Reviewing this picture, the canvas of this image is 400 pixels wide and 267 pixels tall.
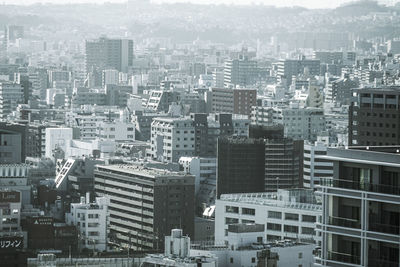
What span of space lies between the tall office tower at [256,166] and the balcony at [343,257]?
20.3 meters

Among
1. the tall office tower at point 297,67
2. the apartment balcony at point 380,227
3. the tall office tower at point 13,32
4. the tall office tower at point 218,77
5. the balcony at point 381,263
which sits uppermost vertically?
the tall office tower at point 13,32

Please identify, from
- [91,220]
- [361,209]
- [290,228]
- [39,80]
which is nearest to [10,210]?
[91,220]

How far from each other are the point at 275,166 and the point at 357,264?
2138 centimetres

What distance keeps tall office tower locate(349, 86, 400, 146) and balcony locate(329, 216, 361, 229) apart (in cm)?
1632

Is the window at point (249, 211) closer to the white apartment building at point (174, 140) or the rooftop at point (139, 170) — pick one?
the rooftop at point (139, 170)

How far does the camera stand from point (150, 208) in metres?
27.8

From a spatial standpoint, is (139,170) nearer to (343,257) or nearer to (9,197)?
(9,197)

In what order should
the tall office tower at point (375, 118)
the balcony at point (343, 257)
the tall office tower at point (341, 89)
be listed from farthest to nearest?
the tall office tower at point (341, 89) → the tall office tower at point (375, 118) → the balcony at point (343, 257)

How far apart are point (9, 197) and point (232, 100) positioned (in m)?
31.3

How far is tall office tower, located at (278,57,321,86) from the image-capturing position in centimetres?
7800

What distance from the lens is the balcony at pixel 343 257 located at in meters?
9.36

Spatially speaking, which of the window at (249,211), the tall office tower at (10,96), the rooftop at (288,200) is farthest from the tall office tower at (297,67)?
the window at (249,211)

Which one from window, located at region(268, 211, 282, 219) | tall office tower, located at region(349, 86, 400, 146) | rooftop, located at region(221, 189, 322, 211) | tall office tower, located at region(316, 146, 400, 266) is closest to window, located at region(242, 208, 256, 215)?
rooftop, located at region(221, 189, 322, 211)

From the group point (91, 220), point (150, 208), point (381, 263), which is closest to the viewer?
point (381, 263)
